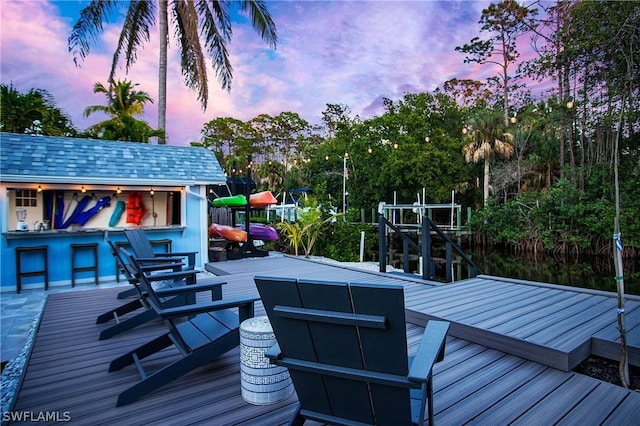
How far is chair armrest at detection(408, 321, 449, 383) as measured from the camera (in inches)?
53.0

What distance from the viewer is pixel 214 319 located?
2908 mm

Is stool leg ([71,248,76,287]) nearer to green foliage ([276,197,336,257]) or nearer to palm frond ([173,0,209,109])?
green foliage ([276,197,336,257])

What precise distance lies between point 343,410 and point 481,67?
25.6 m

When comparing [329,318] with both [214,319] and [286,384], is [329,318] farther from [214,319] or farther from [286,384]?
[214,319]

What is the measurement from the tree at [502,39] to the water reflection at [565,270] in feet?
33.0

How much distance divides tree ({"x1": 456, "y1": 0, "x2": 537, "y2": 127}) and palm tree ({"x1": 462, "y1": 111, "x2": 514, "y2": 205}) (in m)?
1.52

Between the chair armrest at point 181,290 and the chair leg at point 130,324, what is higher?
the chair armrest at point 181,290

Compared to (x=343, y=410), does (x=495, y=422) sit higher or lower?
lower

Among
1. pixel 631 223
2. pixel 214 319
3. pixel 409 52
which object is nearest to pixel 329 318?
pixel 214 319

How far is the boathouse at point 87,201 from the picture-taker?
628cm

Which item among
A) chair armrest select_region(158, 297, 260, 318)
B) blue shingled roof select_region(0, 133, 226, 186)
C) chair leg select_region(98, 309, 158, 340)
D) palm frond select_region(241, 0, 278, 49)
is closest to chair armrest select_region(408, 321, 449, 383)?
chair armrest select_region(158, 297, 260, 318)

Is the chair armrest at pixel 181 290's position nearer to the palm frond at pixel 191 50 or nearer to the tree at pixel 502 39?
the palm frond at pixel 191 50

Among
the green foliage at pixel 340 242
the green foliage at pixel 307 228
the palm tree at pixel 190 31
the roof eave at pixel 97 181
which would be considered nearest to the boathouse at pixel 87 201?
the roof eave at pixel 97 181

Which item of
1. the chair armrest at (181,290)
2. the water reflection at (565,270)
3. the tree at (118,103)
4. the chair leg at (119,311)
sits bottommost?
the water reflection at (565,270)
